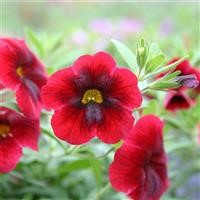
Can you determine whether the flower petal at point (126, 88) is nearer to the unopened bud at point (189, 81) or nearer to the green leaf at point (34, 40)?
the unopened bud at point (189, 81)

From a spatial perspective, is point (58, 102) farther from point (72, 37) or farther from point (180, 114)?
point (72, 37)

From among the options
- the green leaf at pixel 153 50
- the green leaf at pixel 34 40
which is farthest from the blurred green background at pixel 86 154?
the green leaf at pixel 153 50

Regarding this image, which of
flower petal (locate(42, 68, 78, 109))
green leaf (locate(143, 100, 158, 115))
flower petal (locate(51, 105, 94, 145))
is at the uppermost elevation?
flower petal (locate(42, 68, 78, 109))

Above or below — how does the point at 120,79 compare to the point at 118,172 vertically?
above

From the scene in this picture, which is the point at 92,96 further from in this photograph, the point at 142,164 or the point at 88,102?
the point at 142,164

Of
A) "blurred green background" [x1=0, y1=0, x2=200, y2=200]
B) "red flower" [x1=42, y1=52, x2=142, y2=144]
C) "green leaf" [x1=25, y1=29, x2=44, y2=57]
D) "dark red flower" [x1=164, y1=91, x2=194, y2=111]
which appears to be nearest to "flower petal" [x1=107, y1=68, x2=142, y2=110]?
"red flower" [x1=42, y1=52, x2=142, y2=144]

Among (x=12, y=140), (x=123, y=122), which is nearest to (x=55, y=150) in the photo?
(x=12, y=140)

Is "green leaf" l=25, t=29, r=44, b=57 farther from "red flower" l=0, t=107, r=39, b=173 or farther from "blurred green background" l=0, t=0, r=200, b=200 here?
"red flower" l=0, t=107, r=39, b=173
